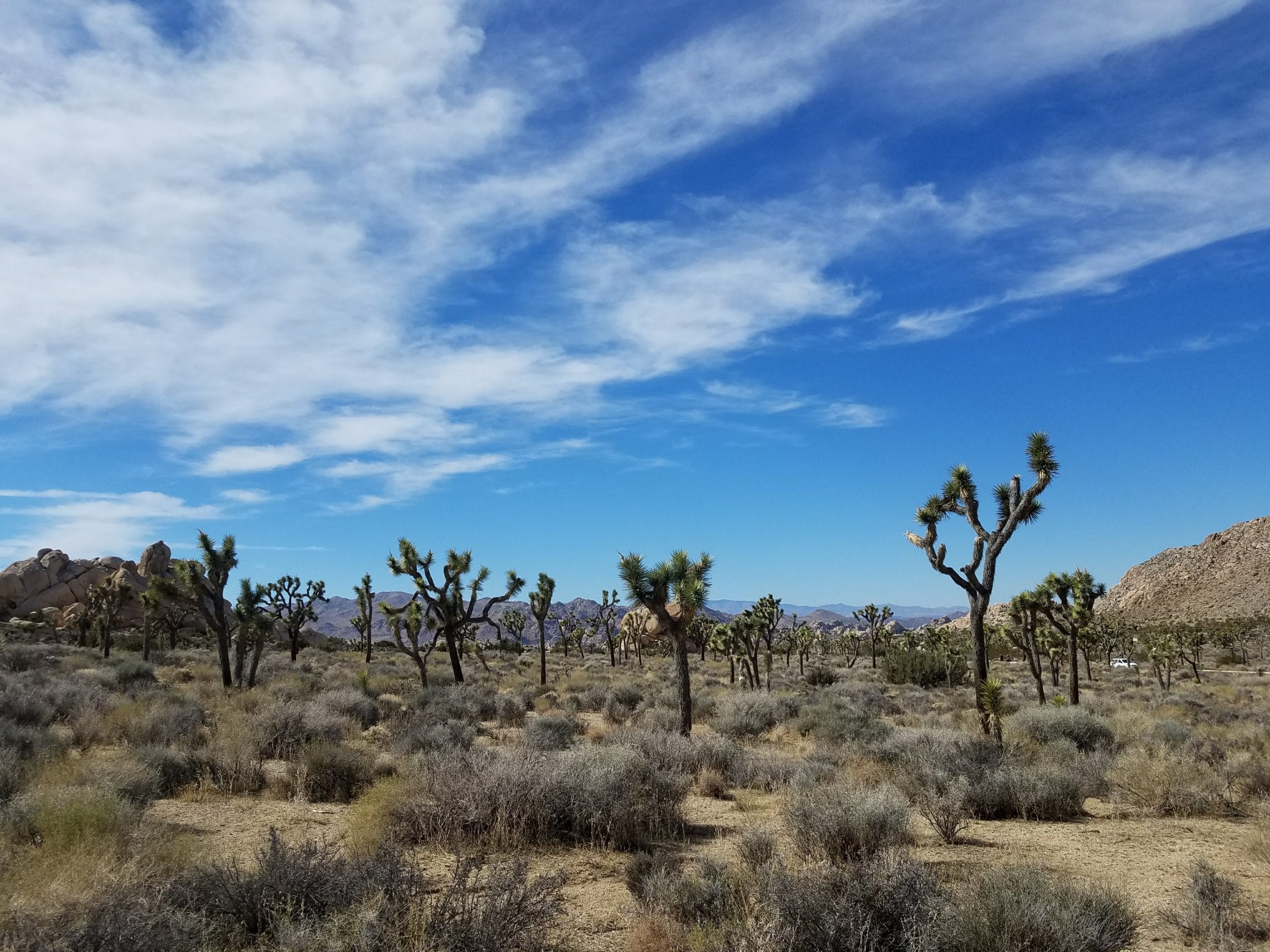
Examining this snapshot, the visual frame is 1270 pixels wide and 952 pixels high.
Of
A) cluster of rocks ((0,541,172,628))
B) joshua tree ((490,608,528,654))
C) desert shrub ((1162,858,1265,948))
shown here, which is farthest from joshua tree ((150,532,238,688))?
cluster of rocks ((0,541,172,628))

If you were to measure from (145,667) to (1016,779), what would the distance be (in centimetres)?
2843

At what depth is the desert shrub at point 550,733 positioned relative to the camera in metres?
15.7

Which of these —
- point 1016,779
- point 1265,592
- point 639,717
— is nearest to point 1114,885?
point 1016,779

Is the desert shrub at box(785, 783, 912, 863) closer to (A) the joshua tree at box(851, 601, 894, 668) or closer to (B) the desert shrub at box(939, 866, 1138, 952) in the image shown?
(B) the desert shrub at box(939, 866, 1138, 952)

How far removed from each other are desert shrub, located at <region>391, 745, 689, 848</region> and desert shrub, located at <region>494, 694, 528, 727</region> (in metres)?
11.9

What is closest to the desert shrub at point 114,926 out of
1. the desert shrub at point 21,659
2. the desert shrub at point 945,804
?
the desert shrub at point 945,804

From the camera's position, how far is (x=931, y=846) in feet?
Result: 31.3

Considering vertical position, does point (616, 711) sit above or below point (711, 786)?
below

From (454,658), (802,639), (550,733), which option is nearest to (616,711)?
(550,733)

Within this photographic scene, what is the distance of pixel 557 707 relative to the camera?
87.7ft

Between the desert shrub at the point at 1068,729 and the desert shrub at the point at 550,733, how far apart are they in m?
9.52

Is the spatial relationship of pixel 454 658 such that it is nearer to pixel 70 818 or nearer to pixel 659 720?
pixel 659 720

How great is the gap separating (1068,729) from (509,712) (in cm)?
1435

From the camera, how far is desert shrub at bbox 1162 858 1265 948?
655 cm
